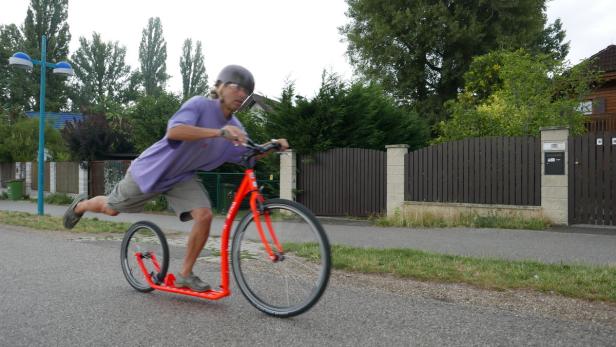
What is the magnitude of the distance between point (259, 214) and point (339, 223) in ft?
28.5

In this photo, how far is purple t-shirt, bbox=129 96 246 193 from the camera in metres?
3.75

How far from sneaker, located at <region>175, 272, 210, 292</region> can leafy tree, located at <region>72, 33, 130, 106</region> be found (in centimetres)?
6356

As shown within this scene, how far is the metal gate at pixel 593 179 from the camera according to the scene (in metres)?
9.87

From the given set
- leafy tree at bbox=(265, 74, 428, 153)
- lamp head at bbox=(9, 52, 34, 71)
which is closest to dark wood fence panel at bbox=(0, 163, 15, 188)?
lamp head at bbox=(9, 52, 34, 71)

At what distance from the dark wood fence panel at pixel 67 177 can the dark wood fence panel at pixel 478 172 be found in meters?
16.1

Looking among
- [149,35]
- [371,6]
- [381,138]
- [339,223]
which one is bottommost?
[339,223]

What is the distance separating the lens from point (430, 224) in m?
10.9

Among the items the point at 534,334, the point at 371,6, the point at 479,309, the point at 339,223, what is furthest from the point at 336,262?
the point at 371,6

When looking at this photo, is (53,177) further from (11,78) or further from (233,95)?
(11,78)

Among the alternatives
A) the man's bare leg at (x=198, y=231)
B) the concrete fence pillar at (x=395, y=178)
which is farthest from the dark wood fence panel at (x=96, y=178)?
the man's bare leg at (x=198, y=231)

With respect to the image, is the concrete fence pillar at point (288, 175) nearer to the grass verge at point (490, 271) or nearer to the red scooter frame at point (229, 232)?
the grass verge at point (490, 271)

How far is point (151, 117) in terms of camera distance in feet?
63.2

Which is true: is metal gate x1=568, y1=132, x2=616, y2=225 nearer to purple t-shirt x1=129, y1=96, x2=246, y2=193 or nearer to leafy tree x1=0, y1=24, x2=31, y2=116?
purple t-shirt x1=129, y1=96, x2=246, y2=193

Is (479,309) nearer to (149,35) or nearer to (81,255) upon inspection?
(81,255)
